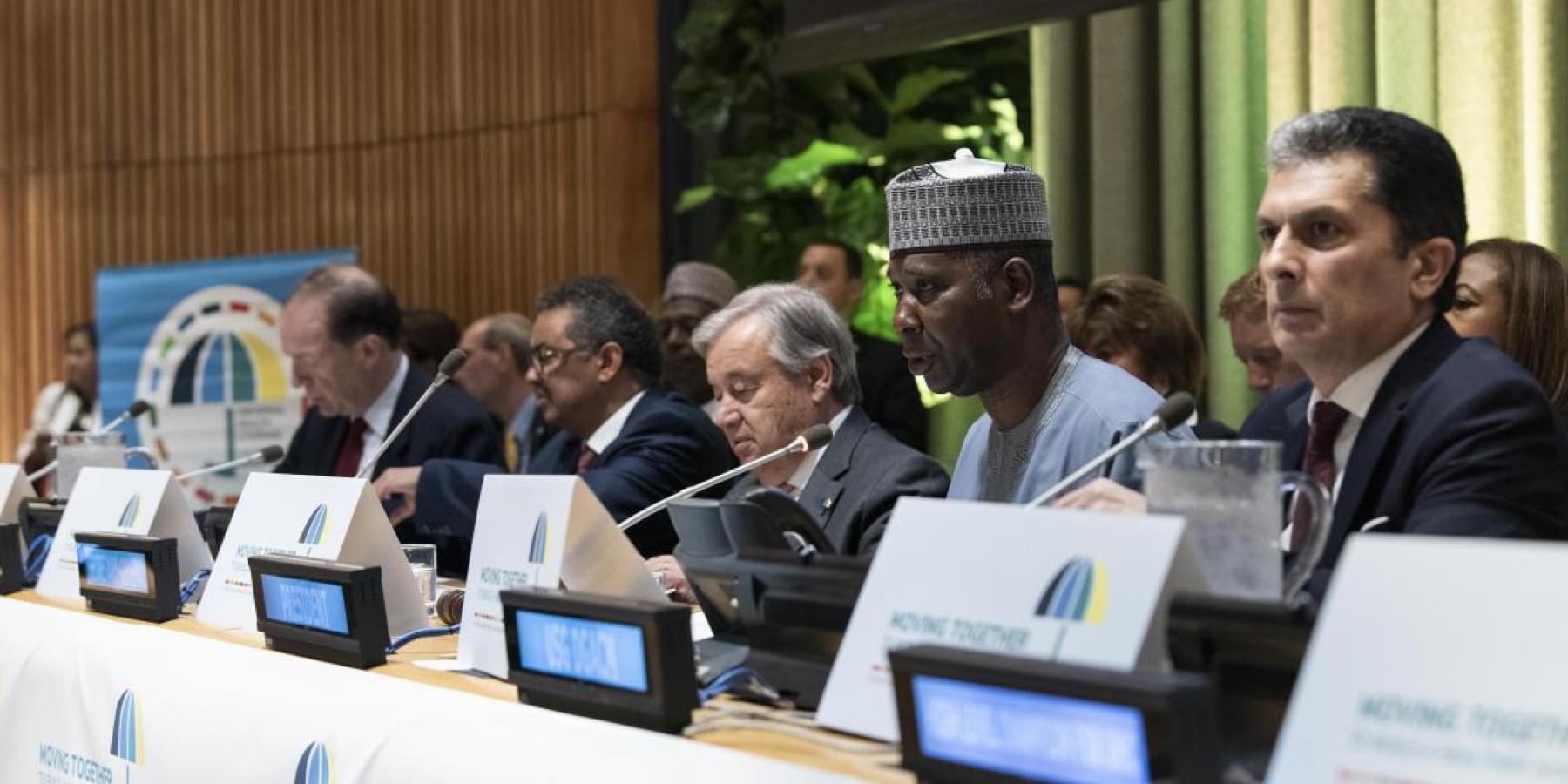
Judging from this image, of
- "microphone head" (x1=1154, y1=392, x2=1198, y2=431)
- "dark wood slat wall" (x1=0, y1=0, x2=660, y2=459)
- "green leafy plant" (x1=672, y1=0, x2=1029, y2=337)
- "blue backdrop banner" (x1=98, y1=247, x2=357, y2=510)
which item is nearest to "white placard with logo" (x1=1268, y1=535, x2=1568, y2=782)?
"microphone head" (x1=1154, y1=392, x2=1198, y2=431)

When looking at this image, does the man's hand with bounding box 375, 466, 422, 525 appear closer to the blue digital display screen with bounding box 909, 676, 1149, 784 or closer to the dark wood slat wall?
the blue digital display screen with bounding box 909, 676, 1149, 784

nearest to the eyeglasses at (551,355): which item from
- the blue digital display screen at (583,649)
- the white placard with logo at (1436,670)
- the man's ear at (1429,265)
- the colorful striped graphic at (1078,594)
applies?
the blue digital display screen at (583,649)

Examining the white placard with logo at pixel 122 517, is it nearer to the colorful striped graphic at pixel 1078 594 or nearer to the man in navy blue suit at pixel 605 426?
the man in navy blue suit at pixel 605 426

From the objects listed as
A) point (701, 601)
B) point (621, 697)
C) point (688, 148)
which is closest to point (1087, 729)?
point (621, 697)

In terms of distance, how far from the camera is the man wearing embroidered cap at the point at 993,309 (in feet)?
7.63

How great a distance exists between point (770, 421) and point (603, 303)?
1081mm

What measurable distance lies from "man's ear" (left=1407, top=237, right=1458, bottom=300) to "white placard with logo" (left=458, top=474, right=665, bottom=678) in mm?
822

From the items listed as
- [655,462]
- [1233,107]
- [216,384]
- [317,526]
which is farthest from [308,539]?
[216,384]

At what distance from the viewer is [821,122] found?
582cm

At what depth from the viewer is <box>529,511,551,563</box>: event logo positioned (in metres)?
1.86

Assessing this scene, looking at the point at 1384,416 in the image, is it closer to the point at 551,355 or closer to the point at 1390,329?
the point at 1390,329

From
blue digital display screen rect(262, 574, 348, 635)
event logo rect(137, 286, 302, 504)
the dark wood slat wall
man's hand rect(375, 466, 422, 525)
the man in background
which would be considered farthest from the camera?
event logo rect(137, 286, 302, 504)

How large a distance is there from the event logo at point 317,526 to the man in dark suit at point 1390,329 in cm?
118

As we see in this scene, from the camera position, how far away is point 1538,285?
265cm
